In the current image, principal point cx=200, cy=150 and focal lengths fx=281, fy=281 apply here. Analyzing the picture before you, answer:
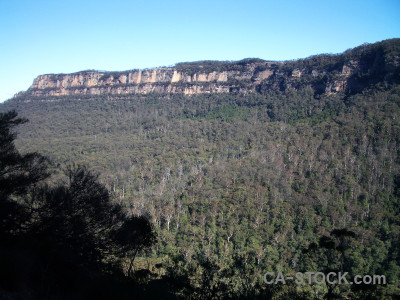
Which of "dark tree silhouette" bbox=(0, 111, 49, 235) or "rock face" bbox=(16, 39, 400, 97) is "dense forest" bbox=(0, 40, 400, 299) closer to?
"dark tree silhouette" bbox=(0, 111, 49, 235)

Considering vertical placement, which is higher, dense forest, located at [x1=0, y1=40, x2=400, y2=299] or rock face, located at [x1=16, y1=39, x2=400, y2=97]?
rock face, located at [x1=16, y1=39, x2=400, y2=97]

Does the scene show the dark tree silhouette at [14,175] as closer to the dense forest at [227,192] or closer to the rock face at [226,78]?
the dense forest at [227,192]

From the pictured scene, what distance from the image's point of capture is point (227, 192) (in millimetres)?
34000

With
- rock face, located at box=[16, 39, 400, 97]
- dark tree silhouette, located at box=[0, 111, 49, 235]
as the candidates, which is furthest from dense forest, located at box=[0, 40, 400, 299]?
rock face, located at box=[16, 39, 400, 97]

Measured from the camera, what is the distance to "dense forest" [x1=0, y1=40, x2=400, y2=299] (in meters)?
9.11

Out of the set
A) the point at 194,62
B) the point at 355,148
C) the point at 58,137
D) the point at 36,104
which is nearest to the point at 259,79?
the point at 194,62

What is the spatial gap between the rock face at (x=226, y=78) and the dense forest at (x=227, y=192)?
1043 mm

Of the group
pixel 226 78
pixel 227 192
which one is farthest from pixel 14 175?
pixel 226 78

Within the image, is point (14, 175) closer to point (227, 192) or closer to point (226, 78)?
point (227, 192)

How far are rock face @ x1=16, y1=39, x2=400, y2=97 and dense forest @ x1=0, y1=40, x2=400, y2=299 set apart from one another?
3.42 feet

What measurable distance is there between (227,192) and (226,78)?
58435 millimetres

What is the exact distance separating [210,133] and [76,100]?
49313mm

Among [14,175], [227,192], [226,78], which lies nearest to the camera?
[14,175]

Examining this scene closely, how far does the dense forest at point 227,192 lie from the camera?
29.9ft
